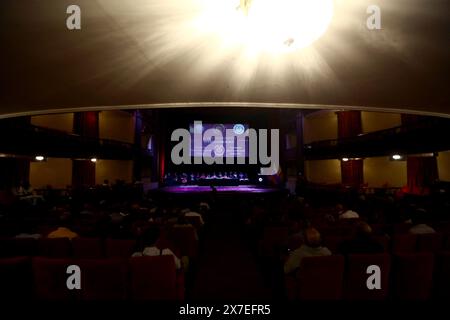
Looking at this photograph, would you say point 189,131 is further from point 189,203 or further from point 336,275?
point 336,275

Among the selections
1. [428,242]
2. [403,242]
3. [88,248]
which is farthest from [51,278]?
[428,242]

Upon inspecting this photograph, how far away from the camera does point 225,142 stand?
59.1ft

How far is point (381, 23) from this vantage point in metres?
1.61

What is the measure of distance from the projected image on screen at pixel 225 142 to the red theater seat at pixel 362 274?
1529 centimetres

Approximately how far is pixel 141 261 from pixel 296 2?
102 inches

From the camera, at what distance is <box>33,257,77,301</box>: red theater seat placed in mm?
2682

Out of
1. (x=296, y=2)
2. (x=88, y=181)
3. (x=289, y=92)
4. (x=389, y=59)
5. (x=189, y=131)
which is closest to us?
(x=296, y=2)

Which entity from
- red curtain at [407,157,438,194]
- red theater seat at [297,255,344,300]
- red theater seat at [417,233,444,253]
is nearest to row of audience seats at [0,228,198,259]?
red theater seat at [297,255,344,300]

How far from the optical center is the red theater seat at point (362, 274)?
2.84 metres

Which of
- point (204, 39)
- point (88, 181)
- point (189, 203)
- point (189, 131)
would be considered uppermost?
point (189, 131)

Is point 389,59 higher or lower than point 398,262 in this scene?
higher

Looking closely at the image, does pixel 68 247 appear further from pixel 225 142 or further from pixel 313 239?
pixel 225 142

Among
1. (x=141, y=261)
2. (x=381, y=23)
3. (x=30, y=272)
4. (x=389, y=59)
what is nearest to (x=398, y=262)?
(x=389, y=59)

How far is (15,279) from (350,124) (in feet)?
52.3
